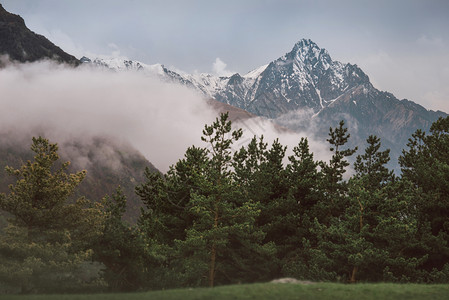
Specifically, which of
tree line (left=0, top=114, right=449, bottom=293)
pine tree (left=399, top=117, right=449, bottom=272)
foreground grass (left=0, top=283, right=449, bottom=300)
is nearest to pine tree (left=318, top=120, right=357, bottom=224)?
tree line (left=0, top=114, right=449, bottom=293)

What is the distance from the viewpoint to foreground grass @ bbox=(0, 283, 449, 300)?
17641mm

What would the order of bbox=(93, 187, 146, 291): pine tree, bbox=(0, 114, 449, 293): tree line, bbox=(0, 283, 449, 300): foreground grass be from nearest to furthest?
bbox=(0, 283, 449, 300): foreground grass
bbox=(0, 114, 449, 293): tree line
bbox=(93, 187, 146, 291): pine tree

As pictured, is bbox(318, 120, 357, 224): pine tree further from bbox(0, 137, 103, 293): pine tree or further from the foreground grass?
bbox(0, 137, 103, 293): pine tree

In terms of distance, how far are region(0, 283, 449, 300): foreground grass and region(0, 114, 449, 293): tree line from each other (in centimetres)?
852

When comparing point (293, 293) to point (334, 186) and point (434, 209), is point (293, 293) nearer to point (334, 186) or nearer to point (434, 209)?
point (334, 186)

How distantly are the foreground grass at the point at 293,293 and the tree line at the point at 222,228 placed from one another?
852 cm

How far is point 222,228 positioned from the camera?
29562 mm

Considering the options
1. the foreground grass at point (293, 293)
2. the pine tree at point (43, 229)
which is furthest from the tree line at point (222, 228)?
the foreground grass at point (293, 293)

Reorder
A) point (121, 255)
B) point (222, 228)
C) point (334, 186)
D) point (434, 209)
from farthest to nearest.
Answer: point (334, 186) → point (434, 209) → point (121, 255) → point (222, 228)

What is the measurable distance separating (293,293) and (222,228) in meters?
12.1

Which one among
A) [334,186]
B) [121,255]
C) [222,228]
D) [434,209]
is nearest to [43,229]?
[121,255]

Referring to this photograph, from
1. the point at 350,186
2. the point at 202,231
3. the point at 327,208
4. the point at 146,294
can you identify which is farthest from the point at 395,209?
the point at 146,294

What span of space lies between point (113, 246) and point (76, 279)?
11.5 ft

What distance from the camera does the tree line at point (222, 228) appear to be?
88.7ft
